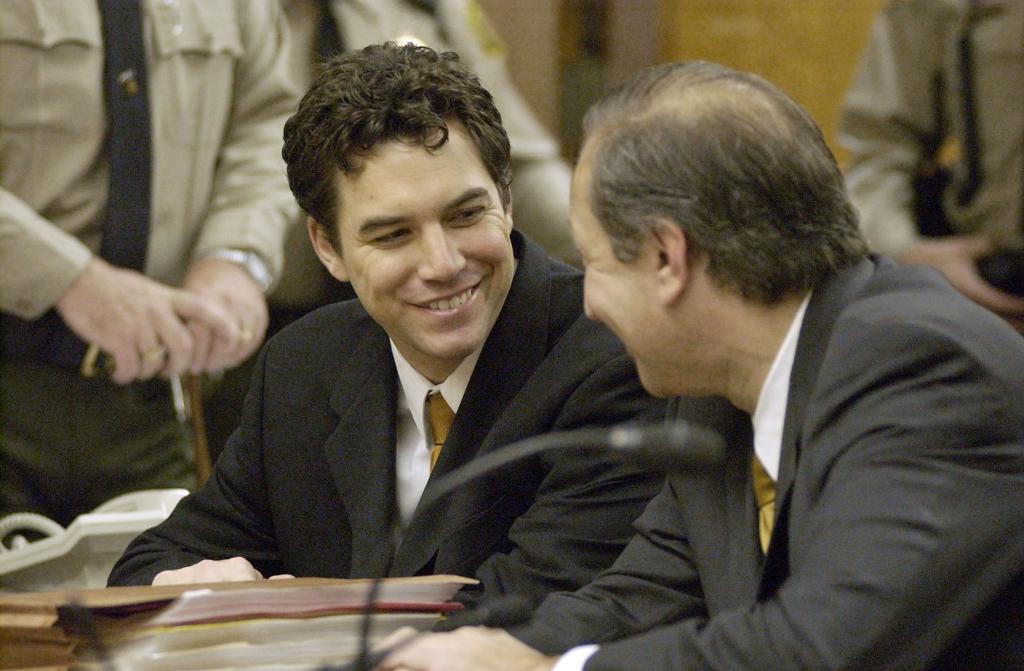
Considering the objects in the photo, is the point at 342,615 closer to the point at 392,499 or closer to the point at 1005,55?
the point at 392,499

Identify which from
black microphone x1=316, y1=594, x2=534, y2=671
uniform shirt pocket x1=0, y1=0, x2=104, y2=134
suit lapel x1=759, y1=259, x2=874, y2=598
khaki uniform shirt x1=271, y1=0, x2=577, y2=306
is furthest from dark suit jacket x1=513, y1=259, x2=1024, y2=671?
uniform shirt pocket x1=0, y1=0, x2=104, y2=134

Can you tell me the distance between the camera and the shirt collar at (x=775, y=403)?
1.54 m

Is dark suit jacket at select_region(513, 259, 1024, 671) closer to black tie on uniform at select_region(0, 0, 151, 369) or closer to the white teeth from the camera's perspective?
the white teeth

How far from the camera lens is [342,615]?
4.91ft

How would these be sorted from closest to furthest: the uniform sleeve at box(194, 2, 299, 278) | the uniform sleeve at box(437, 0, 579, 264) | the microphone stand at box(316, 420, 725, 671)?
the microphone stand at box(316, 420, 725, 671) < the uniform sleeve at box(194, 2, 299, 278) < the uniform sleeve at box(437, 0, 579, 264)

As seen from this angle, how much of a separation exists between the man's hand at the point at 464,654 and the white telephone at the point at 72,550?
854 mm

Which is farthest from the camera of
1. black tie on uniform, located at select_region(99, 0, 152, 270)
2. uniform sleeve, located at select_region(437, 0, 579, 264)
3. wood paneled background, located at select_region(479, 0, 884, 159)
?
wood paneled background, located at select_region(479, 0, 884, 159)

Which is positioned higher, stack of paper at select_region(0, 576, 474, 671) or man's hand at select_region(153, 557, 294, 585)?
stack of paper at select_region(0, 576, 474, 671)

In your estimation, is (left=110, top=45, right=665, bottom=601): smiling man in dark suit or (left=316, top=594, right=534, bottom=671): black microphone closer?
(left=316, top=594, right=534, bottom=671): black microphone

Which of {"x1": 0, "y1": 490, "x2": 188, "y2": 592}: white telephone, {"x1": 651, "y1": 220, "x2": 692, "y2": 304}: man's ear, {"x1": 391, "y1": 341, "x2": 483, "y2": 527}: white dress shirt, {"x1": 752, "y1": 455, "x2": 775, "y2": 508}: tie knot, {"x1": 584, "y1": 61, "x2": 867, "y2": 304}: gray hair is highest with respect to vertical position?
{"x1": 584, "y1": 61, "x2": 867, "y2": 304}: gray hair

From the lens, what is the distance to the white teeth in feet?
6.54

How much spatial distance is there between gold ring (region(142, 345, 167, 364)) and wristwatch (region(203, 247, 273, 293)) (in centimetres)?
24

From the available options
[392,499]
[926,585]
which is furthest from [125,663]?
[926,585]

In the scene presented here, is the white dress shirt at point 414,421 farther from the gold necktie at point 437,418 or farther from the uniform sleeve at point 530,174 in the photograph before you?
the uniform sleeve at point 530,174
